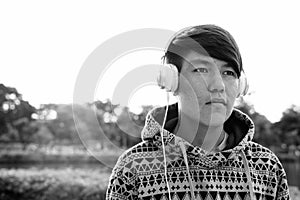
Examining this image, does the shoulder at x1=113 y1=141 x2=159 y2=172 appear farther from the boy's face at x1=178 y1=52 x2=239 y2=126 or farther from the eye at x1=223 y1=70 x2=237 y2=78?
the eye at x1=223 y1=70 x2=237 y2=78

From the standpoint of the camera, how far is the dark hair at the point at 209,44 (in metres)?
2.03

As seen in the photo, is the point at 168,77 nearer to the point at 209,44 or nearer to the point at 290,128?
the point at 209,44

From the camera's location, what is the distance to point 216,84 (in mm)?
1995

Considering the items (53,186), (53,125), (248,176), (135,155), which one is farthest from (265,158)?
(53,125)

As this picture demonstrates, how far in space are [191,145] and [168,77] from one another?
284 millimetres

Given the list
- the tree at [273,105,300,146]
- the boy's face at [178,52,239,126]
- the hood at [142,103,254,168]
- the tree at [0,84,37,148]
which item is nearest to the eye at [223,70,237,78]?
the boy's face at [178,52,239,126]

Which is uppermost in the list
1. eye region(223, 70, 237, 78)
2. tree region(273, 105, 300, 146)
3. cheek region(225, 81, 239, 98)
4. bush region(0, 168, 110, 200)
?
eye region(223, 70, 237, 78)

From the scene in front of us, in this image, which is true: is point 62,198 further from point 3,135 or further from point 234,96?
point 3,135

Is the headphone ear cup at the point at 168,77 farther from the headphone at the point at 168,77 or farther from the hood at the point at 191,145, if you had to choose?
the hood at the point at 191,145

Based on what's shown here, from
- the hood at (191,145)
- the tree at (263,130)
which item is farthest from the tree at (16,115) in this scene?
the hood at (191,145)

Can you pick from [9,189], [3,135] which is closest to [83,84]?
[9,189]

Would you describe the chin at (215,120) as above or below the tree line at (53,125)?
above

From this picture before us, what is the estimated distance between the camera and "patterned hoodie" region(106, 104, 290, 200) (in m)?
2.07

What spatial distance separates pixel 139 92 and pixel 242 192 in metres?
0.56
